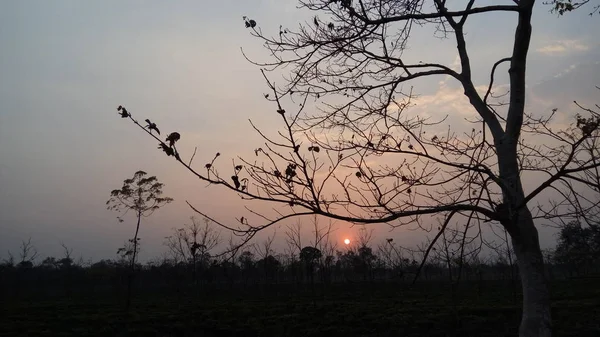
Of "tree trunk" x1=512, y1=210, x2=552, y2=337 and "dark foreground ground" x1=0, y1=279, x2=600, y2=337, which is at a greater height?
"tree trunk" x1=512, y1=210, x2=552, y2=337

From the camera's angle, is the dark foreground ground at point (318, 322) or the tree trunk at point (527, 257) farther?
the dark foreground ground at point (318, 322)

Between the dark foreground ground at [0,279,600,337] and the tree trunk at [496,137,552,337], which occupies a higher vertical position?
the tree trunk at [496,137,552,337]

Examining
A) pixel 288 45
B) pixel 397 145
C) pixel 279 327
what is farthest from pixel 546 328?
pixel 279 327

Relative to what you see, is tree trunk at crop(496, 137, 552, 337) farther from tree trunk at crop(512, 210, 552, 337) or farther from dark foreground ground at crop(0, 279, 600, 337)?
dark foreground ground at crop(0, 279, 600, 337)

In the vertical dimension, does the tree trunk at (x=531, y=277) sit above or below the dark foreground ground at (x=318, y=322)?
above

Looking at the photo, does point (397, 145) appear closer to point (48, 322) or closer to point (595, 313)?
point (595, 313)

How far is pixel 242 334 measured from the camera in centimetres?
1336

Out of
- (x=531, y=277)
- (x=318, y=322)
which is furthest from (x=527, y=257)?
(x=318, y=322)

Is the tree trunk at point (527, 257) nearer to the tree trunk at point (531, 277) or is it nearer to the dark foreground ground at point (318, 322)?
the tree trunk at point (531, 277)

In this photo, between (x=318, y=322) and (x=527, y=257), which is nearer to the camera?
(x=527, y=257)

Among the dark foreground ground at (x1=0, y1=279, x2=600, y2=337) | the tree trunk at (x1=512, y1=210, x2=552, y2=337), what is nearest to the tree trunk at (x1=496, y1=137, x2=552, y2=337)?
the tree trunk at (x1=512, y1=210, x2=552, y2=337)

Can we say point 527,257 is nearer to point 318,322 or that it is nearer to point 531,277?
point 531,277

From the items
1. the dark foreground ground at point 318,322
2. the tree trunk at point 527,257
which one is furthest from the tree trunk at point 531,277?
the dark foreground ground at point 318,322

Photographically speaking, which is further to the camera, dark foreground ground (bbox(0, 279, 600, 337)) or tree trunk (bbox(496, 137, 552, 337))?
dark foreground ground (bbox(0, 279, 600, 337))
